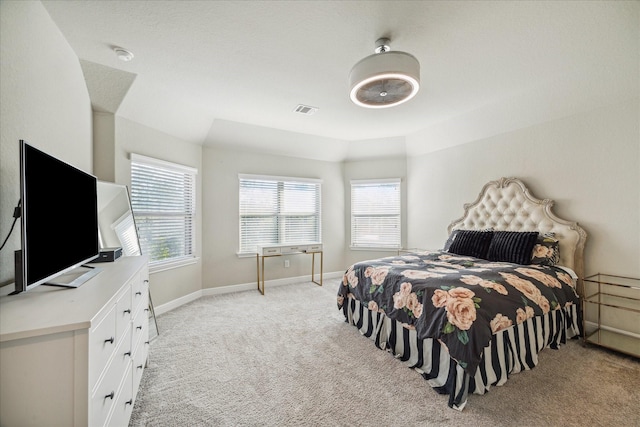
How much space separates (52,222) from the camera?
1.37m

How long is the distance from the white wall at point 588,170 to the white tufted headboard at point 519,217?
0.13m

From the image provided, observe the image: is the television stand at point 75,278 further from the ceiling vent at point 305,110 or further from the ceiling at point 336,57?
the ceiling vent at point 305,110

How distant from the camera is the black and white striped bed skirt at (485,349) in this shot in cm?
184

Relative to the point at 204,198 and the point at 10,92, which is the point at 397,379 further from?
the point at 204,198

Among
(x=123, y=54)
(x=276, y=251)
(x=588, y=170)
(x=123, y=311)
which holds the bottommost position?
(x=276, y=251)

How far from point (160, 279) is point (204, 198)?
137cm

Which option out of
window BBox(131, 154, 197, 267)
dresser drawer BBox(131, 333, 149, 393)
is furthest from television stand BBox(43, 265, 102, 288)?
window BBox(131, 154, 197, 267)

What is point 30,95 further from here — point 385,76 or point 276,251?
point 276,251

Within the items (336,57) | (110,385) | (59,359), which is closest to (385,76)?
(336,57)

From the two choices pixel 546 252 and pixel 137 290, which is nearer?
pixel 137 290

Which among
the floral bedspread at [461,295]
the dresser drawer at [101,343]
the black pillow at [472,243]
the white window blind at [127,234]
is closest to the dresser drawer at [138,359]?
the dresser drawer at [101,343]

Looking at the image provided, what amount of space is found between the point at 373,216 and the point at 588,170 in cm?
312

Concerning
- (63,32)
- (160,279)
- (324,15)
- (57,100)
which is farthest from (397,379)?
(63,32)

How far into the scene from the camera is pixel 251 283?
455 cm
